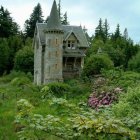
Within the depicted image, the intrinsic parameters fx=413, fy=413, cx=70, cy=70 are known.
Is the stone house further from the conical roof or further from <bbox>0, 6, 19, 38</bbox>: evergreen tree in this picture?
<bbox>0, 6, 19, 38</bbox>: evergreen tree

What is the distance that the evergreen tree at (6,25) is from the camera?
242ft

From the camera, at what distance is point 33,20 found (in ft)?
270

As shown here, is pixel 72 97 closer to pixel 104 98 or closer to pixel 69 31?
pixel 104 98

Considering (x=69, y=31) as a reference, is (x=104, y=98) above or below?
below

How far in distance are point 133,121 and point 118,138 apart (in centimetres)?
A: 63

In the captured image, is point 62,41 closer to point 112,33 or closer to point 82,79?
point 82,79

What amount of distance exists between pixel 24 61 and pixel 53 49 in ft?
49.0

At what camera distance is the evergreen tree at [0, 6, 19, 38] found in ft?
242

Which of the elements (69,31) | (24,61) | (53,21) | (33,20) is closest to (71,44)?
(69,31)

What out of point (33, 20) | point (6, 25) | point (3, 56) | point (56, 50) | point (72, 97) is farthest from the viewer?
point (33, 20)

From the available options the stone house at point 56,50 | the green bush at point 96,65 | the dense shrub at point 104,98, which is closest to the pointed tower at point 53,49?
the stone house at point 56,50

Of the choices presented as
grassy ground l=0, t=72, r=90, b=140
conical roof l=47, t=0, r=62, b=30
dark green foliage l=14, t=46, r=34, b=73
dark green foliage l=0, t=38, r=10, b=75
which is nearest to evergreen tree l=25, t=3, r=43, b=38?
dark green foliage l=0, t=38, r=10, b=75

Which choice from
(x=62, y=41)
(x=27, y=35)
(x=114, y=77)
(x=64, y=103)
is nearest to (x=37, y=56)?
(x=62, y=41)

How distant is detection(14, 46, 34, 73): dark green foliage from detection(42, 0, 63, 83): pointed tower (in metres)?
14.3
